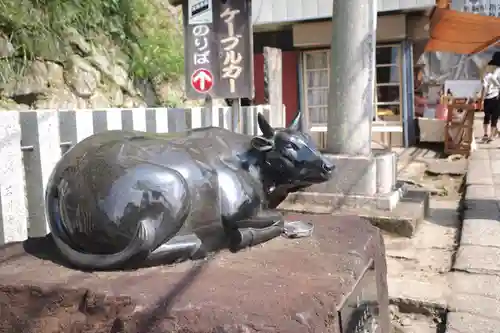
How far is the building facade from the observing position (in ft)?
31.1

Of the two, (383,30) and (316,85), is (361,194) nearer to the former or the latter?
(383,30)

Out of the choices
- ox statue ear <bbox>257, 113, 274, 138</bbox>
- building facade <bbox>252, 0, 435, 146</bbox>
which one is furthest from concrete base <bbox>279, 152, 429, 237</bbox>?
building facade <bbox>252, 0, 435, 146</bbox>

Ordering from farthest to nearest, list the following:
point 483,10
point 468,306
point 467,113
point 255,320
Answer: point 483,10 → point 467,113 → point 468,306 → point 255,320

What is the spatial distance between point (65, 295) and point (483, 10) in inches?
784

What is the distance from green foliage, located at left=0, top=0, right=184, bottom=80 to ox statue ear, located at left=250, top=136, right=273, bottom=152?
13.4 feet

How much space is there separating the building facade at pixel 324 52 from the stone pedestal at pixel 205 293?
7730mm

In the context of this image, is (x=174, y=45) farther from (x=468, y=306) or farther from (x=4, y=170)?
(x=468, y=306)

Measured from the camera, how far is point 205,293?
1.71 m

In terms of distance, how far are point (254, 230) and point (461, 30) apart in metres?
9.29

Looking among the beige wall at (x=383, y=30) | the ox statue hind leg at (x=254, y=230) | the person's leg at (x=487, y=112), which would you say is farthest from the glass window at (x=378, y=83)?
the ox statue hind leg at (x=254, y=230)

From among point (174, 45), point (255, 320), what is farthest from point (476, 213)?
point (174, 45)

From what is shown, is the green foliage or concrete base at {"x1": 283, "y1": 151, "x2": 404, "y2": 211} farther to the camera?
the green foliage

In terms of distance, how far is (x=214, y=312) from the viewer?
158 centimetres

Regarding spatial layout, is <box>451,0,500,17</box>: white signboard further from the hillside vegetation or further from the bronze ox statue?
Result: the bronze ox statue
